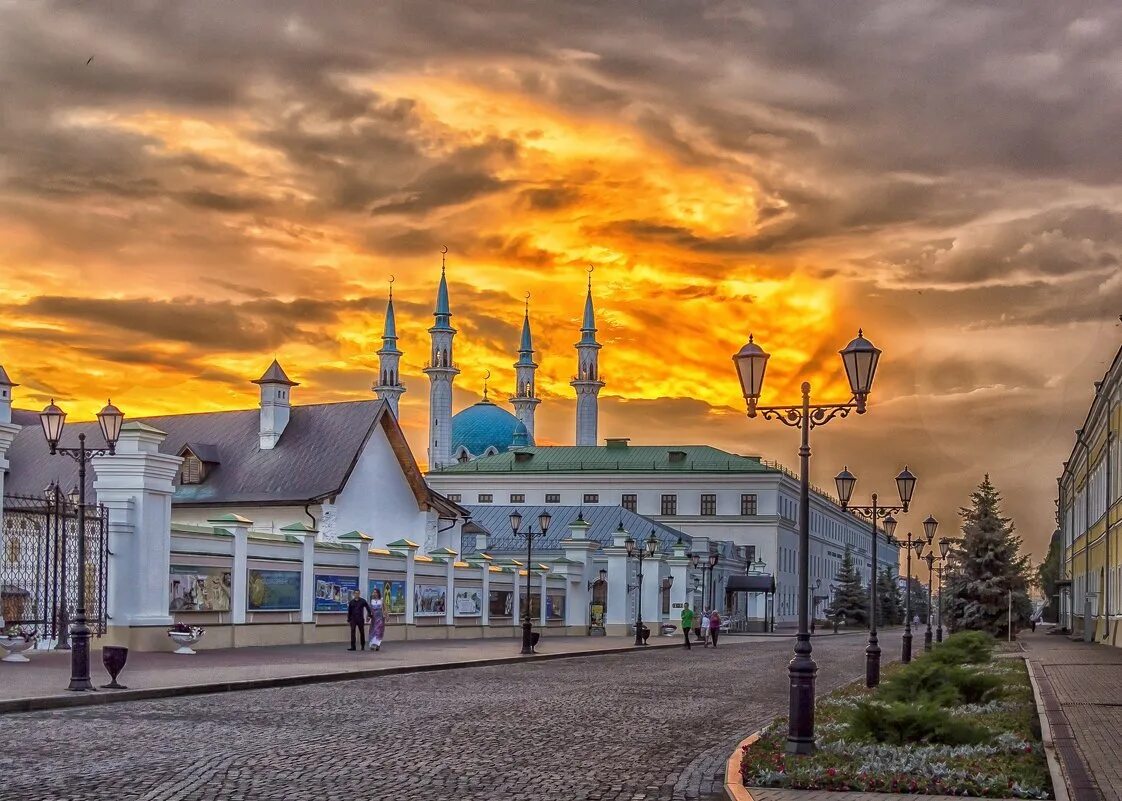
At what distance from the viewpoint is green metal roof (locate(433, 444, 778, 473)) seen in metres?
105

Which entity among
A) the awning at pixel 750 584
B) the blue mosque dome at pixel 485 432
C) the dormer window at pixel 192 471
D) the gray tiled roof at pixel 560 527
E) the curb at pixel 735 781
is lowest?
the awning at pixel 750 584

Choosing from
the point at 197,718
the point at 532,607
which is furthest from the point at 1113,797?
the point at 532,607

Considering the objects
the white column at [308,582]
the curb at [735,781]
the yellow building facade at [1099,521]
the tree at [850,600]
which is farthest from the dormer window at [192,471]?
the tree at [850,600]

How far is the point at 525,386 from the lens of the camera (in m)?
126

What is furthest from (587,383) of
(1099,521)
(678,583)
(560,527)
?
(1099,521)

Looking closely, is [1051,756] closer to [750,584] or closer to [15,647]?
[15,647]

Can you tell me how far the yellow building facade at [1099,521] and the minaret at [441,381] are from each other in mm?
50380

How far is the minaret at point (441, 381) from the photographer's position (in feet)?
369

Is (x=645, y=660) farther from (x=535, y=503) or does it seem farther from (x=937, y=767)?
(x=535, y=503)

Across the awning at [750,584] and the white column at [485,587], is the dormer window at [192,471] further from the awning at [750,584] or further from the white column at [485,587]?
the awning at [750,584]

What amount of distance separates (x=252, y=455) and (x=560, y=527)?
2946 centimetres

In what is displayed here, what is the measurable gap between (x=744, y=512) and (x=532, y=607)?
51.1m

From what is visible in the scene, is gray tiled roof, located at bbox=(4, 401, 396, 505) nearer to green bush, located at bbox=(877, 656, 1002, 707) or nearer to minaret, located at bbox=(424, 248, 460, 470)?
green bush, located at bbox=(877, 656, 1002, 707)

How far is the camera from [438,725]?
16.1 meters
